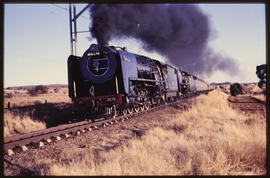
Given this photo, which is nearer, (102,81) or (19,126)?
(19,126)

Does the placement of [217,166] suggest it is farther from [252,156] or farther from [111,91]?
[111,91]

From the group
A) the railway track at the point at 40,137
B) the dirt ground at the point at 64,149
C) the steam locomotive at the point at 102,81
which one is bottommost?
the dirt ground at the point at 64,149

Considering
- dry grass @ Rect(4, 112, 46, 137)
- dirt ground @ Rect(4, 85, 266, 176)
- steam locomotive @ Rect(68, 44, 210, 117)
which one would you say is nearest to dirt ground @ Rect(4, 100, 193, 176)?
dirt ground @ Rect(4, 85, 266, 176)

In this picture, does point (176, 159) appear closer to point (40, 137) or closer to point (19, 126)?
point (40, 137)

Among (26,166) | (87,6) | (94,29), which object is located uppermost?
(87,6)

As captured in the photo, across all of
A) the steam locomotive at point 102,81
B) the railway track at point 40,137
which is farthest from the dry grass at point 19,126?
the railway track at point 40,137

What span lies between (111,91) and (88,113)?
56.0 inches

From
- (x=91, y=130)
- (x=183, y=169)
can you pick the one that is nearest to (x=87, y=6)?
(x=91, y=130)

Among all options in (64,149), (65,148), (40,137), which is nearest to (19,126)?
(40,137)

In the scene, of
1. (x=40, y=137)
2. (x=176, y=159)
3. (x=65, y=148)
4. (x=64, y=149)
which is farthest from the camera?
(x=40, y=137)

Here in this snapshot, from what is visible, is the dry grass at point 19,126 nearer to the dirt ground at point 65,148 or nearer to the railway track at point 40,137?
the railway track at point 40,137

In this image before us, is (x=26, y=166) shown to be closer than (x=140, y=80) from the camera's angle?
Yes

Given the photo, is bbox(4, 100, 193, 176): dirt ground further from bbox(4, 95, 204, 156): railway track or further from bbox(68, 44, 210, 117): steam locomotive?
bbox(68, 44, 210, 117): steam locomotive

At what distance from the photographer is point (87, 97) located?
1098 cm
